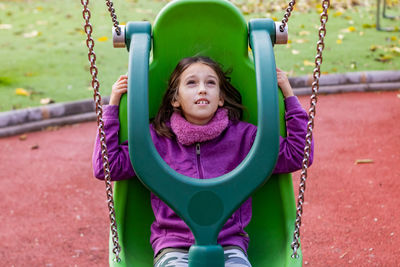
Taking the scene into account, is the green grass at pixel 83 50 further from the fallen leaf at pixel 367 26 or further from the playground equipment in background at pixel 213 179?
the playground equipment in background at pixel 213 179

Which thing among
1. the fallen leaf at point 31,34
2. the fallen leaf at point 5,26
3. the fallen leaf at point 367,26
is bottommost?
the fallen leaf at point 367,26

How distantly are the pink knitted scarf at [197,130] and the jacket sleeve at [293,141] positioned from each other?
0.25 metres

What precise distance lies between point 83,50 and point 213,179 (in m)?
5.63

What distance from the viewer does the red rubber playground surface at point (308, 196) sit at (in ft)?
11.4

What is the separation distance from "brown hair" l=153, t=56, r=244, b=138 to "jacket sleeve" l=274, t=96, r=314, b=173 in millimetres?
231

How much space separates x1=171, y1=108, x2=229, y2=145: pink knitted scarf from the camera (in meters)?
2.58

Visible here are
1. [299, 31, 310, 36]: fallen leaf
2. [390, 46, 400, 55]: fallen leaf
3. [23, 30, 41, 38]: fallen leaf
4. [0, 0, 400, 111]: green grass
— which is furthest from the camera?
[23, 30, 41, 38]: fallen leaf

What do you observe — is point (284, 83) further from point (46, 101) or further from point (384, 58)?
point (384, 58)

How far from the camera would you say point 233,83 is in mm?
2834

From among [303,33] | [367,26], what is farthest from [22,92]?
[367,26]

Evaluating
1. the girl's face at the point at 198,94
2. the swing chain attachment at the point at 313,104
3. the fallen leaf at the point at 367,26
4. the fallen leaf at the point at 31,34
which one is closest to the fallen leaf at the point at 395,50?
the fallen leaf at the point at 367,26

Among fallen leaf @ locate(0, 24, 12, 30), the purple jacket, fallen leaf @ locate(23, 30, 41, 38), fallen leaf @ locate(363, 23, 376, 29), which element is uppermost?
the purple jacket

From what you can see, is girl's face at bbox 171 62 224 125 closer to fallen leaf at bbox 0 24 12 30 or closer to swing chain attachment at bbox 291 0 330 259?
swing chain attachment at bbox 291 0 330 259

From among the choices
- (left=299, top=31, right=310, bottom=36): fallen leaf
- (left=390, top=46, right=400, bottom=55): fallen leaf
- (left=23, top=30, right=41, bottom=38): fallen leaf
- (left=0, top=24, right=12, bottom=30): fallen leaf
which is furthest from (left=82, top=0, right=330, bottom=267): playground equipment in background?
(left=0, top=24, right=12, bottom=30): fallen leaf
